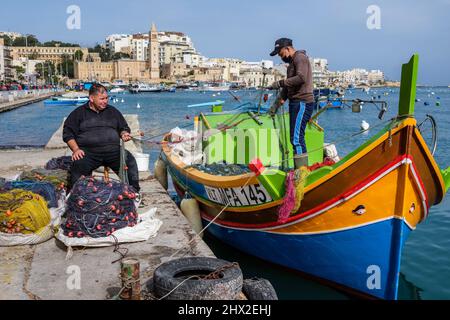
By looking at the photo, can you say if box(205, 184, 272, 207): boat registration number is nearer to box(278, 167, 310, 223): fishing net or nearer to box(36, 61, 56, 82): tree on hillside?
box(278, 167, 310, 223): fishing net

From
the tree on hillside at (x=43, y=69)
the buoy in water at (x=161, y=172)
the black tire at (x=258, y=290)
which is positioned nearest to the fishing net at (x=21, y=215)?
the black tire at (x=258, y=290)

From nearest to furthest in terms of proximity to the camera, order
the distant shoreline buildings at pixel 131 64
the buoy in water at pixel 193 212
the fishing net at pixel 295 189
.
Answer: the fishing net at pixel 295 189 < the buoy in water at pixel 193 212 < the distant shoreline buildings at pixel 131 64

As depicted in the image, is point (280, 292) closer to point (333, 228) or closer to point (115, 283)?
point (333, 228)

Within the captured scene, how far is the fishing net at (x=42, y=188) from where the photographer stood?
6.76 metres

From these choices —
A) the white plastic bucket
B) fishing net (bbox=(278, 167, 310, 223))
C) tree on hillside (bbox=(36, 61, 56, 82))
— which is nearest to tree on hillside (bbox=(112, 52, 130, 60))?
tree on hillside (bbox=(36, 61, 56, 82))

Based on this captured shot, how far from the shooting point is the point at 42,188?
270 inches

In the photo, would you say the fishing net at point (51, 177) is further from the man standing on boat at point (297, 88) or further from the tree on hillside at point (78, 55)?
the tree on hillside at point (78, 55)

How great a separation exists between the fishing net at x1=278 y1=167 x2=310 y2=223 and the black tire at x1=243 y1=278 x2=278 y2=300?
5.54 feet

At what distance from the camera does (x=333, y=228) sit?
641 centimetres

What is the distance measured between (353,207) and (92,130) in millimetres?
3900

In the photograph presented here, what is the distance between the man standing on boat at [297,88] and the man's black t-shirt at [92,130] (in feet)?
8.46

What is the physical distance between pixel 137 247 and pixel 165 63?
624 feet

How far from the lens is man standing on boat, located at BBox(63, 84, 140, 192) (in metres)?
6.82
